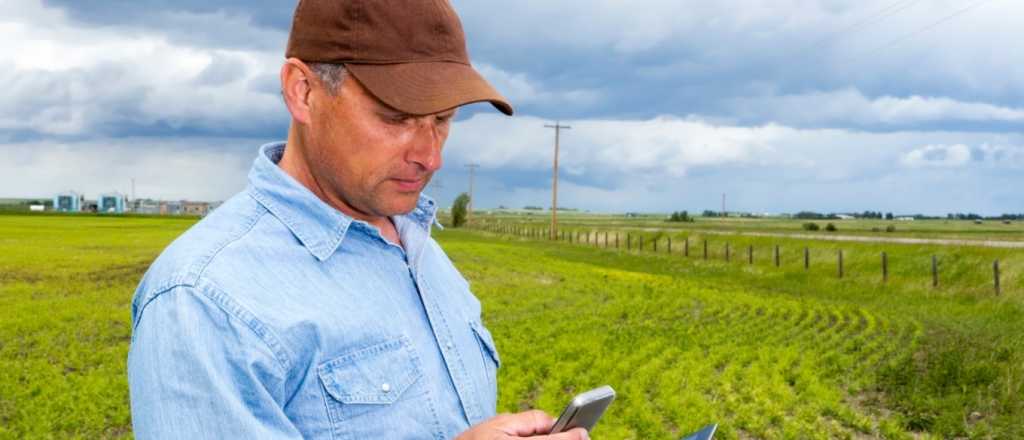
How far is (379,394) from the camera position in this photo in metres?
1.58

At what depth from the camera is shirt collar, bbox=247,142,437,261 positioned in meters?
1.61

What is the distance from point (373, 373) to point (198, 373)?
0.34m

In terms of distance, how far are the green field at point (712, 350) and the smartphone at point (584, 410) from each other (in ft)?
20.1

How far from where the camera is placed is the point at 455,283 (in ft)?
7.05

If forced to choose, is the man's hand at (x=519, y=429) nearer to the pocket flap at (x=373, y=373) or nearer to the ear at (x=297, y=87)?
the pocket flap at (x=373, y=373)

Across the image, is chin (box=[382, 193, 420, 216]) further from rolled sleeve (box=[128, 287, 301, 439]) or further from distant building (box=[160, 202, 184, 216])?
distant building (box=[160, 202, 184, 216])

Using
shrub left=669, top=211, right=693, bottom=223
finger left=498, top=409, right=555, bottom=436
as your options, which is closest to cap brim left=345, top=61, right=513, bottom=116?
finger left=498, top=409, right=555, bottom=436

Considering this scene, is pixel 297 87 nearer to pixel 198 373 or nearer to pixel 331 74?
pixel 331 74

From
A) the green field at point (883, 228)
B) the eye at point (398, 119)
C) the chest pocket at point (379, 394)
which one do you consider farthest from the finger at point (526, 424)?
the green field at point (883, 228)

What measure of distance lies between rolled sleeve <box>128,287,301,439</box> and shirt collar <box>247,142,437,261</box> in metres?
0.26

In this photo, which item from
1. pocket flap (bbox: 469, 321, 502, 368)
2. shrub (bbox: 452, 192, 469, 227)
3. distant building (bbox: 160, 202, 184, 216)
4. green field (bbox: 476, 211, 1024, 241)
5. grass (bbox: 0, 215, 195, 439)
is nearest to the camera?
pocket flap (bbox: 469, 321, 502, 368)

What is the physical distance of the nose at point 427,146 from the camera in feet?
5.47

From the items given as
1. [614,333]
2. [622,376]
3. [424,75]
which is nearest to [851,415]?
[622,376]

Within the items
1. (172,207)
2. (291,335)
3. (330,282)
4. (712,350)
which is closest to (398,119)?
(330,282)
